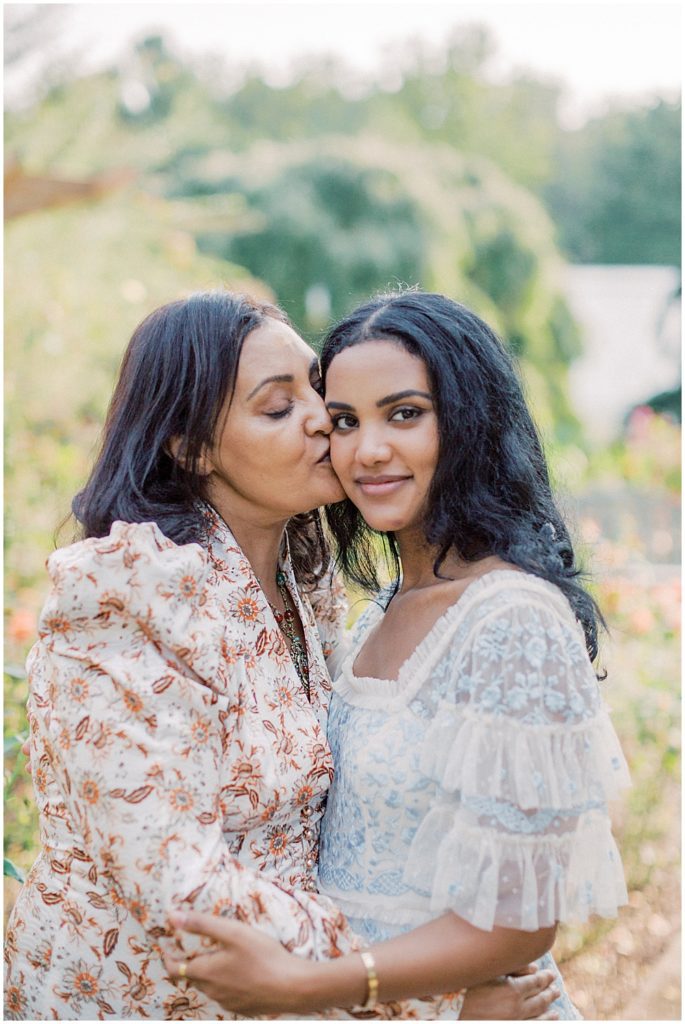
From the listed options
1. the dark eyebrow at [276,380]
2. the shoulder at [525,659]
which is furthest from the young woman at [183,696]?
the shoulder at [525,659]

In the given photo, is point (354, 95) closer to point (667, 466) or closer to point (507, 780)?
point (667, 466)

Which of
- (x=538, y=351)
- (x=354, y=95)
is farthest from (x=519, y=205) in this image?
(x=354, y=95)

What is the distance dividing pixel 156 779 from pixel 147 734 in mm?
71

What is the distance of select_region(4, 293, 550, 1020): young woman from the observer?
1.74 metres

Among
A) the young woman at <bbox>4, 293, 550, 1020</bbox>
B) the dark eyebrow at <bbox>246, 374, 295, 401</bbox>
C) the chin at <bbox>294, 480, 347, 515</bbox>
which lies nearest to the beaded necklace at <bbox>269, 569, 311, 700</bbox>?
the young woman at <bbox>4, 293, 550, 1020</bbox>

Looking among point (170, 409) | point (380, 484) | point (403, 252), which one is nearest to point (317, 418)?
point (380, 484)

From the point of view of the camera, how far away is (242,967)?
172 centimetres

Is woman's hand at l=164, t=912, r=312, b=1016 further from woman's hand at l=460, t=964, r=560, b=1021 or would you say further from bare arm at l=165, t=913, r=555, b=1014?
woman's hand at l=460, t=964, r=560, b=1021

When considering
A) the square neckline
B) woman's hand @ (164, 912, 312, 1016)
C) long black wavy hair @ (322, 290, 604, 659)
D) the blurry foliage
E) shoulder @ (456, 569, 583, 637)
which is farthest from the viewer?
the blurry foliage

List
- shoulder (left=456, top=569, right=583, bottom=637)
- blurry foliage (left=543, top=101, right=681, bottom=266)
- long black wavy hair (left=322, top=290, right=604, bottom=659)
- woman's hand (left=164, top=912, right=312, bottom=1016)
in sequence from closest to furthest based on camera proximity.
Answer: woman's hand (left=164, top=912, right=312, bottom=1016) → shoulder (left=456, top=569, right=583, bottom=637) → long black wavy hair (left=322, top=290, right=604, bottom=659) → blurry foliage (left=543, top=101, right=681, bottom=266)

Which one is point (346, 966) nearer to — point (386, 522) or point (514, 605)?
point (514, 605)

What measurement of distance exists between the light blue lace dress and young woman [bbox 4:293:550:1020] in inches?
3.9

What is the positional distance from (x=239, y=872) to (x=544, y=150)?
23552 mm

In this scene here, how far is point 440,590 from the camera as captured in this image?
2117mm
